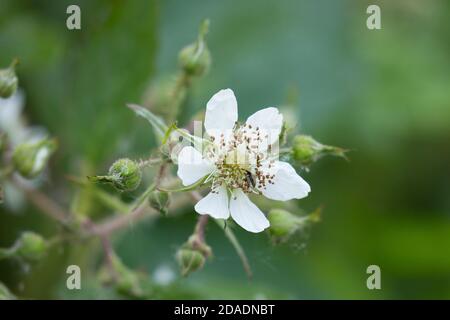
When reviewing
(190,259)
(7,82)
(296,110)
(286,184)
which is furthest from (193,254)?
(296,110)

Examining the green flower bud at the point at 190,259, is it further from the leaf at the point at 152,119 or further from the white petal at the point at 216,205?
the leaf at the point at 152,119

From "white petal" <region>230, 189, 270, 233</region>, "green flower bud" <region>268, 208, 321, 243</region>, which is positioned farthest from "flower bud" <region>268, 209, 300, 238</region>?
"white petal" <region>230, 189, 270, 233</region>

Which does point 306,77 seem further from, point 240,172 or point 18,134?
point 240,172

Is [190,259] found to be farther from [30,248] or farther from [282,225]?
[30,248]
